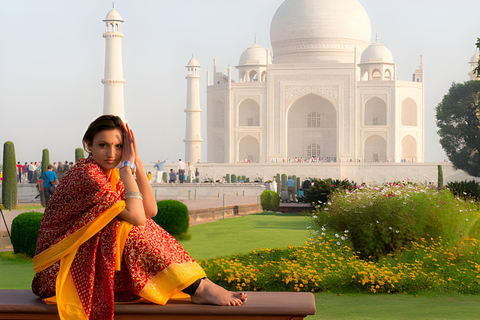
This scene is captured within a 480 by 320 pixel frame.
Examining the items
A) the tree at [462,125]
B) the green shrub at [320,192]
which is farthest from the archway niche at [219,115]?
the green shrub at [320,192]

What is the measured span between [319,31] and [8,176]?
21164mm

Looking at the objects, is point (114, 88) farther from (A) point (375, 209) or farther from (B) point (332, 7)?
(A) point (375, 209)

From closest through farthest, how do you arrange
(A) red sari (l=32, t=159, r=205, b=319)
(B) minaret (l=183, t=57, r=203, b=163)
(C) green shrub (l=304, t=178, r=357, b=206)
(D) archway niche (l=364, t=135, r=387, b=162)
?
1. (A) red sari (l=32, t=159, r=205, b=319)
2. (C) green shrub (l=304, t=178, r=357, b=206)
3. (B) minaret (l=183, t=57, r=203, b=163)
4. (D) archway niche (l=364, t=135, r=387, b=162)

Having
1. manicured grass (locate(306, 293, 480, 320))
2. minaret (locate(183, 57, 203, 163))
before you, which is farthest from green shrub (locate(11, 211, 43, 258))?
minaret (locate(183, 57, 203, 163))

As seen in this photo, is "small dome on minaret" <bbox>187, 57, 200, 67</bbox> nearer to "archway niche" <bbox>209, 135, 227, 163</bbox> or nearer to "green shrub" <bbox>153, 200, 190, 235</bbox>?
"archway niche" <bbox>209, 135, 227, 163</bbox>

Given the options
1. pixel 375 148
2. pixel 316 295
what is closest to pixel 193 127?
pixel 375 148

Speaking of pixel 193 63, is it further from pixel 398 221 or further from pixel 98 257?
pixel 98 257

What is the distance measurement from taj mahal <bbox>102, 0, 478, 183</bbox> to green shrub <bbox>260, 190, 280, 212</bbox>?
1340 cm

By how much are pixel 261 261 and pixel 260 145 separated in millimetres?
24526

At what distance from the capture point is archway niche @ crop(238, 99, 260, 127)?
3238cm

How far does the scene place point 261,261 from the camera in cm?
577

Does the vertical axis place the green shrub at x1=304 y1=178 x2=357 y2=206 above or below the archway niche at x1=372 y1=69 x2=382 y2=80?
below

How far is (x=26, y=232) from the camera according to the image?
22.0 ft

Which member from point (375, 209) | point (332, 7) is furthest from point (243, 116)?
point (375, 209)
